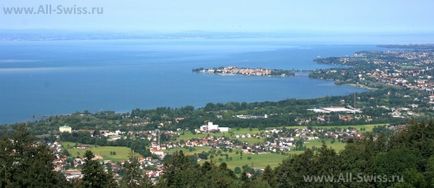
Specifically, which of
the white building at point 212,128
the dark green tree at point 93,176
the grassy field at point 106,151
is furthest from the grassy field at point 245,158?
the dark green tree at point 93,176

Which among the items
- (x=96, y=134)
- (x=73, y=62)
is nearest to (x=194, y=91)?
(x=96, y=134)

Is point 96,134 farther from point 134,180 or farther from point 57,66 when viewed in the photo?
point 57,66

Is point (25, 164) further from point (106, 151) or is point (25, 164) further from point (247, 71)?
point (247, 71)

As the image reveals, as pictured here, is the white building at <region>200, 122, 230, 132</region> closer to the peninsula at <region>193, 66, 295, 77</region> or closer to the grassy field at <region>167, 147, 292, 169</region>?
the grassy field at <region>167, 147, 292, 169</region>

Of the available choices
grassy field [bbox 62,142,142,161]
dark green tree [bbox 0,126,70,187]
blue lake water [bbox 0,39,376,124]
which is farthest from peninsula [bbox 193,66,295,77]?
dark green tree [bbox 0,126,70,187]

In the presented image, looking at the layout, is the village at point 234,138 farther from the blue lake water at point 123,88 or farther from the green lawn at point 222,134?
the blue lake water at point 123,88

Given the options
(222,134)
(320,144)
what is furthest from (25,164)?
(222,134)

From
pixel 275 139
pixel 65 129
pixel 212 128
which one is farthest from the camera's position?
pixel 212 128

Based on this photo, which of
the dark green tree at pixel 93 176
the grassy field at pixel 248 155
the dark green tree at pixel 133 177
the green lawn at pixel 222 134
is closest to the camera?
the dark green tree at pixel 93 176
